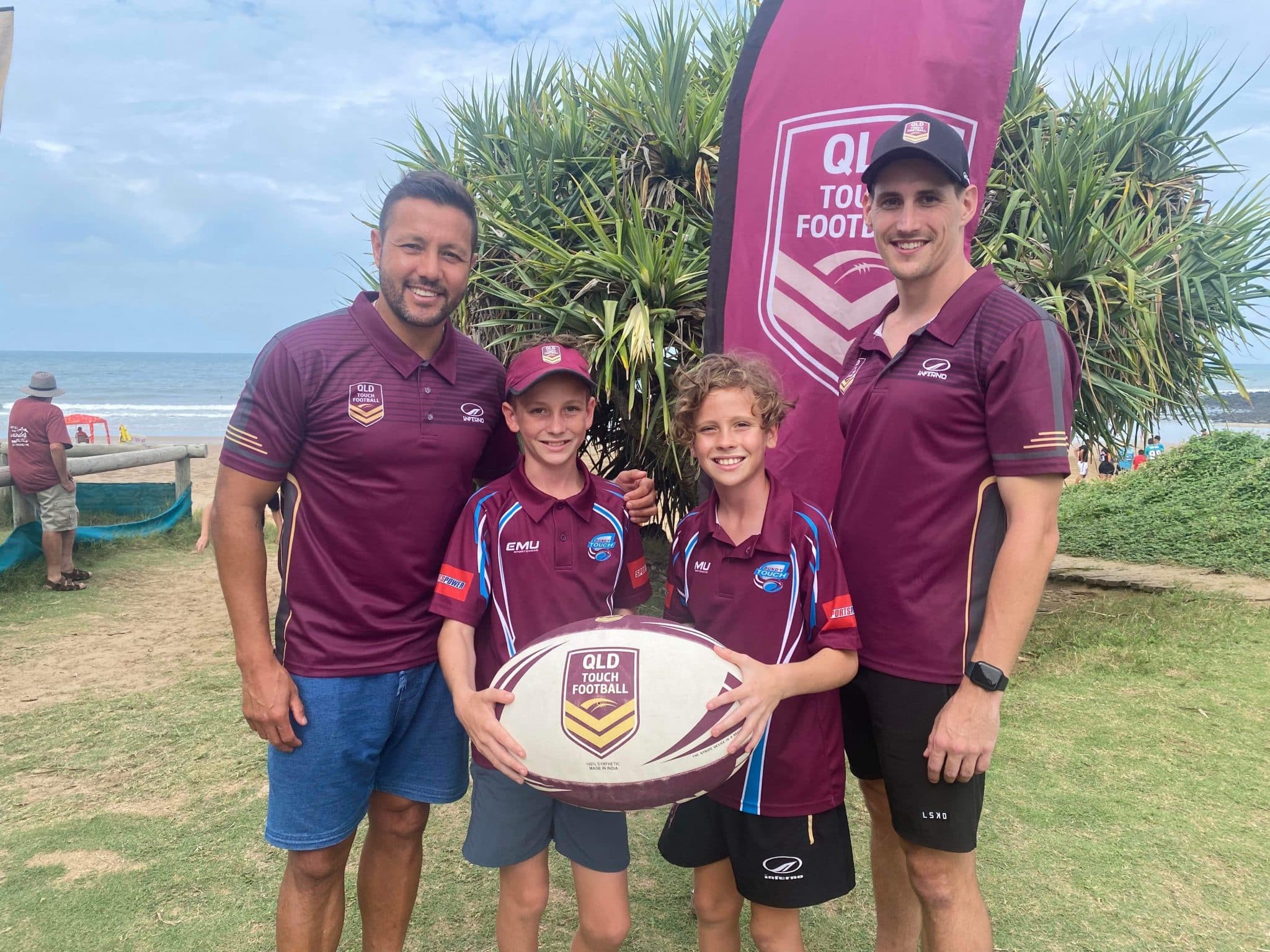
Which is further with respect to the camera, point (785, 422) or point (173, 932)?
point (785, 422)

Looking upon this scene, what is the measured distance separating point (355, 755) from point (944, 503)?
1725mm

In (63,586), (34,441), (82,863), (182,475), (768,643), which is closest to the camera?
(768,643)

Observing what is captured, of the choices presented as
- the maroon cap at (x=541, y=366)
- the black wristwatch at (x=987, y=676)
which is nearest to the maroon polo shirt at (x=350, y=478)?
the maroon cap at (x=541, y=366)

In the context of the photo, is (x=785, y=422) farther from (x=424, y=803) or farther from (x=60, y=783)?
(x=60, y=783)

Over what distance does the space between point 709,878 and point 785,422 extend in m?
1.70

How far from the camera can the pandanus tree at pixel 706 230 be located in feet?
17.4

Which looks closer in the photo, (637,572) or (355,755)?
(355,755)

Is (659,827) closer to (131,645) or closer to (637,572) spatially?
(637,572)

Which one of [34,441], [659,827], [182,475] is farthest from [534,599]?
[182,475]

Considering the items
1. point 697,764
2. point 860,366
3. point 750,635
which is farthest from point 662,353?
point 697,764

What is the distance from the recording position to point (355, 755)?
2.27m

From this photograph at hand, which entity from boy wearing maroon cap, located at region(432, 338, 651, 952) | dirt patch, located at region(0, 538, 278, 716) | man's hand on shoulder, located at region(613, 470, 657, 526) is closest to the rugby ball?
boy wearing maroon cap, located at region(432, 338, 651, 952)

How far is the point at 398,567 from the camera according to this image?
7.45 feet

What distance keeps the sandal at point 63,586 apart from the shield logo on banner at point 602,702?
7.26 m
